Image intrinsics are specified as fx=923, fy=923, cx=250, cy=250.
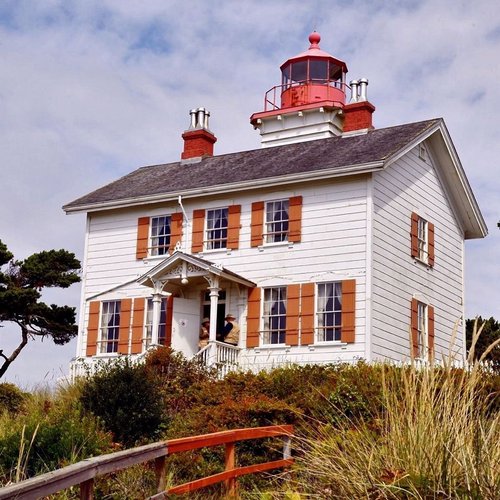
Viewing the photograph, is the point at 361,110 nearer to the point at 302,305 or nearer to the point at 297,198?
the point at 297,198

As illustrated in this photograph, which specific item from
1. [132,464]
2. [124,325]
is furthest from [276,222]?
[132,464]

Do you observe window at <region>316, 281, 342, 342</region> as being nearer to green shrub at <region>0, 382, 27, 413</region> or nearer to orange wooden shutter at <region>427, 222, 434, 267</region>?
orange wooden shutter at <region>427, 222, 434, 267</region>

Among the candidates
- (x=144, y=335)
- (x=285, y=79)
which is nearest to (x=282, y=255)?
(x=144, y=335)

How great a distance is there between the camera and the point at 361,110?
924 inches

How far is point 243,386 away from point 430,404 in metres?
9.69

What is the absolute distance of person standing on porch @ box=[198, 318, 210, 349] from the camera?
21062 millimetres

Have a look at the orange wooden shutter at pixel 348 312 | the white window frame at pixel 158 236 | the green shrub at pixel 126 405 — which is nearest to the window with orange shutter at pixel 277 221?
the orange wooden shutter at pixel 348 312

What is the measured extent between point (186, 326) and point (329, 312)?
12.3 ft

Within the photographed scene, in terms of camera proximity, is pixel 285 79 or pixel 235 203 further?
pixel 285 79

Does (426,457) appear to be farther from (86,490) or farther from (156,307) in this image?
(156,307)

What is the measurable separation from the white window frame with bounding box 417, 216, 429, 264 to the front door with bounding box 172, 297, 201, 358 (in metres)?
5.57

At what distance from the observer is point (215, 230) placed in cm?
2261

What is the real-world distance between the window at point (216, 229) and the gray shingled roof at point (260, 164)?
0.72m

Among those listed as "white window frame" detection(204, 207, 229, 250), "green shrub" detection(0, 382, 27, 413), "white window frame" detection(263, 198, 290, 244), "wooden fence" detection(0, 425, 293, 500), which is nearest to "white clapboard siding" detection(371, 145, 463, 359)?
"white window frame" detection(263, 198, 290, 244)
